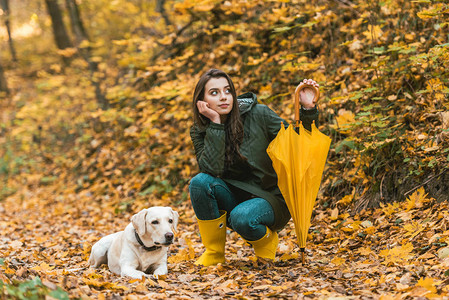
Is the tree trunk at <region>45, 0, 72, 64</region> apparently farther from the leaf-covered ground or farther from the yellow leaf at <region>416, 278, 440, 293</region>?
the yellow leaf at <region>416, 278, 440, 293</region>

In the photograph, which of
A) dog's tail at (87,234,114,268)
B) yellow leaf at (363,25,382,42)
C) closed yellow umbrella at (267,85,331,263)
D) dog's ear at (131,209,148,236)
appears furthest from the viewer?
yellow leaf at (363,25,382,42)

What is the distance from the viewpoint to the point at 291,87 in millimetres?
5910

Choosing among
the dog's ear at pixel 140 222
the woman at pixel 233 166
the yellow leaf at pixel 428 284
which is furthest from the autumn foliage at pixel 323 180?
the dog's ear at pixel 140 222

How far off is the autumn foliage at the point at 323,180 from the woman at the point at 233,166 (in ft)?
0.96

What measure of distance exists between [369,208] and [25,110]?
9.38m

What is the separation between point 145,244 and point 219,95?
1.27 m

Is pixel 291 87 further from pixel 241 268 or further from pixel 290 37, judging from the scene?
pixel 241 268

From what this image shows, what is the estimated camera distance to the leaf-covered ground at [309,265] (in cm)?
259

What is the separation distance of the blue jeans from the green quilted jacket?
7 centimetres

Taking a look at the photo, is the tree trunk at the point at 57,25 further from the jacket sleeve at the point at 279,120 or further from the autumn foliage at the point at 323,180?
the jacket sleeve at the point at 279,120

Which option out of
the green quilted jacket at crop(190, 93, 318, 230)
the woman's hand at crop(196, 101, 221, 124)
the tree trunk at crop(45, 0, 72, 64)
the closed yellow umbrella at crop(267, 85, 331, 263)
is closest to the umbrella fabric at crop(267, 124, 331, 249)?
the closed yellow umbrella at crop(267, 85, 331, 263)

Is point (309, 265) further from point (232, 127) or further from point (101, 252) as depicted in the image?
point (101, 252)

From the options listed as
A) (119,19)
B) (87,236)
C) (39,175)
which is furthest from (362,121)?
(119,19)

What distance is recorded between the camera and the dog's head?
317 centimetres
